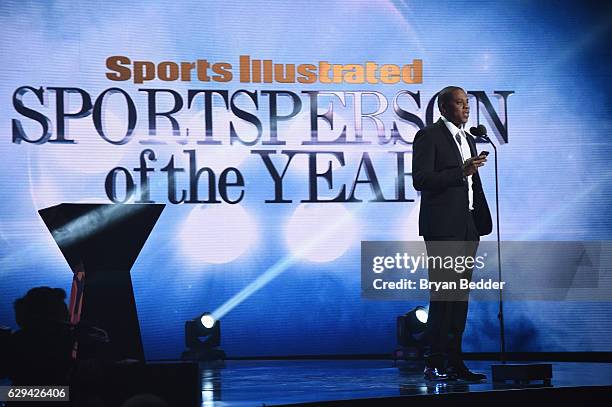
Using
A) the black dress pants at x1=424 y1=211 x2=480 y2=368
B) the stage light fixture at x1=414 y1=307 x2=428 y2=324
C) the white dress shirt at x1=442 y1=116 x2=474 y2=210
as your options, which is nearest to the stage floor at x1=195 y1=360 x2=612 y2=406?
the black dress pants at x1=424 y1=211 x2=480 y2=368

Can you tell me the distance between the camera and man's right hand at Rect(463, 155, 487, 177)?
4.28 meters

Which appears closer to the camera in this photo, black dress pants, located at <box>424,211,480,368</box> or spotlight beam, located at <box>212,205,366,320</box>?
black dress pants, located at <box>424,211,480,368</box>

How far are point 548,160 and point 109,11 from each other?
9.64 feet

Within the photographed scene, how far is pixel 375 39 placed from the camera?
6445mm

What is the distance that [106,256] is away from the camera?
371 centimetres

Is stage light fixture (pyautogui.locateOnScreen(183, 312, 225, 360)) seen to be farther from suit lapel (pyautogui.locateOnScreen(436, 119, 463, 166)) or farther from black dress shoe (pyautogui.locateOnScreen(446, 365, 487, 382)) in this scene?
suit lapel (pyautogui.locateOnScreen(436, 119, 463, 166))

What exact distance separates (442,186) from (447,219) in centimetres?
15

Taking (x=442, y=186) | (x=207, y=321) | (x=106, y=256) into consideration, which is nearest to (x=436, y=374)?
(x=442, y=186)

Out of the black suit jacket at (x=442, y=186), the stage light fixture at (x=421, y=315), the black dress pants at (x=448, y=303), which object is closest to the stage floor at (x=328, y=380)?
the black dress pants at (x=448, y=303)

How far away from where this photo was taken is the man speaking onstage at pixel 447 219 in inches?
174

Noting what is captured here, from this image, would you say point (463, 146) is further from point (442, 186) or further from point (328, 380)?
point (328, 380)

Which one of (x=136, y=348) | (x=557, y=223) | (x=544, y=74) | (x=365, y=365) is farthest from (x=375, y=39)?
(x=136, y=348)

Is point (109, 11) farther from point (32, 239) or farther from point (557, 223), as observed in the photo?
point (557, 223)

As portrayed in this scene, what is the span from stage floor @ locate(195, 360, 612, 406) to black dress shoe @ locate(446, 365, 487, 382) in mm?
105
